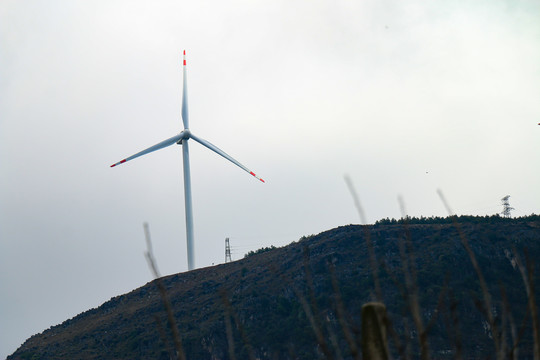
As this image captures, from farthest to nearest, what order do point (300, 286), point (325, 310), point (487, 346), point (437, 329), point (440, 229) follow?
point (440, 229)
point (300, 286)
point (325, 310)
point (437, 329)
point (487, 346)

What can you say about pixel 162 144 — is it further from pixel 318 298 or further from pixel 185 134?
pixel 318 298

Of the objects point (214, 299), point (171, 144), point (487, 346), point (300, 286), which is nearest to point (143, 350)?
point (214, 299)

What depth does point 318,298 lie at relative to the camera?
82.7 m

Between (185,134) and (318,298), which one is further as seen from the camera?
(185,134)

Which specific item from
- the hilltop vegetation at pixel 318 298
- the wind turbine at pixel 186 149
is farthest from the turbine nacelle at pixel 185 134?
the hilltop vegetation at pixel 318 298

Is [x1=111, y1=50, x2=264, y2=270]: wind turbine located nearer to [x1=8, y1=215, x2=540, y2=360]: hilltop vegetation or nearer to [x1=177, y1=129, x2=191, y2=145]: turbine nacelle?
[x1=177, y1=129, x2=191, y2=145]: turbine nacelle

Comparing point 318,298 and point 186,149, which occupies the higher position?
point 186,149

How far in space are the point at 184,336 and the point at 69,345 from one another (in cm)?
1992

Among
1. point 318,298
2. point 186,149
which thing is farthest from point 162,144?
point 318,298

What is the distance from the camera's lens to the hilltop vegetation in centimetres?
7119

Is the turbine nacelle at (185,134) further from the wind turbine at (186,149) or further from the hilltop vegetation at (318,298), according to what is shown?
the hilltop vegetation at (318,298)

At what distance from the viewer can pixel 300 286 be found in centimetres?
8244

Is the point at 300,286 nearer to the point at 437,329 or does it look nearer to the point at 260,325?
the point at 260,325

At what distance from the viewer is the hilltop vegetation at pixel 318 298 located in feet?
234
